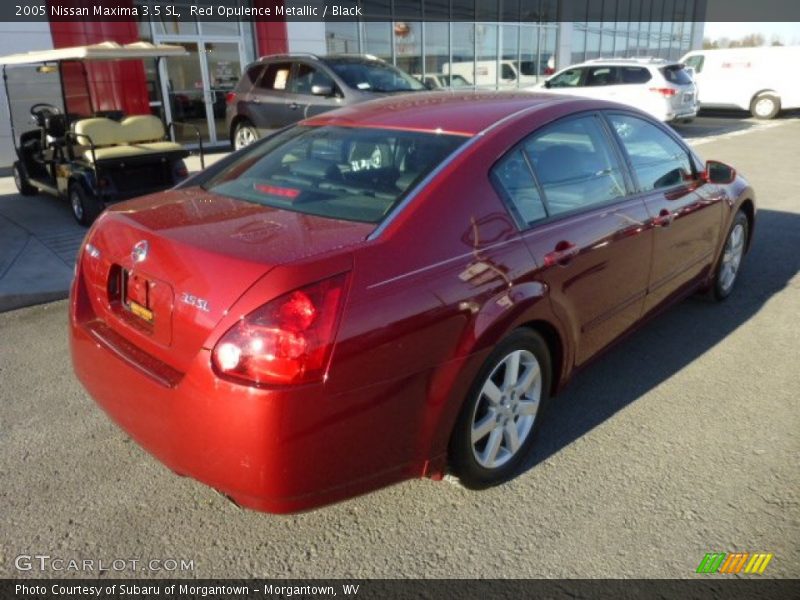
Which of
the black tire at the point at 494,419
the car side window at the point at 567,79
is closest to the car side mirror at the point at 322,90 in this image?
the black tire at the point at 494,419

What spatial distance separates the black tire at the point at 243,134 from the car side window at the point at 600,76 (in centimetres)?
835

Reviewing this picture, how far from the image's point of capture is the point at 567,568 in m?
2.32

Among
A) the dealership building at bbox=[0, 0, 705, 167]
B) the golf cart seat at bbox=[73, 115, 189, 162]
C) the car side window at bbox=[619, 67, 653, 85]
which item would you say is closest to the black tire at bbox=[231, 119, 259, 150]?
the dealership building at bbox=[0, 0, 705, 167]

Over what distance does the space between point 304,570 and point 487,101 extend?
227 cm

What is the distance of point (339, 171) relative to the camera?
9.38ft

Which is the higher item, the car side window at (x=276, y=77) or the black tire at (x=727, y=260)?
the car side window at (x=276, y=77)

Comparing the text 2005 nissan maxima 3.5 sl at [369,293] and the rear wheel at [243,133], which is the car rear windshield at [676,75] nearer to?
the rear wheel at [243,133]

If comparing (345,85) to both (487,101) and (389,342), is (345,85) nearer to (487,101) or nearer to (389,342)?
(487,101)

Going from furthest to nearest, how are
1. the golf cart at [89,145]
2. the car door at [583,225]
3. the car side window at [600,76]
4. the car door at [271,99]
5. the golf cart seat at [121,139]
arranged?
the car side window at [600,76], the car door at [271,99], the golf cart seat at [121,139], the golf cart at [89,145], the car door at [583,225]

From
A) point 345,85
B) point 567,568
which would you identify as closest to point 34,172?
point 345,85

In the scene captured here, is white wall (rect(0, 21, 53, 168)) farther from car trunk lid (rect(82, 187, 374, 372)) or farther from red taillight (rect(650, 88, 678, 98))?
red taillight (rect(650, 88, 678, 98))

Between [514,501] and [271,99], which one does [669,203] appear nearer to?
[514,501]

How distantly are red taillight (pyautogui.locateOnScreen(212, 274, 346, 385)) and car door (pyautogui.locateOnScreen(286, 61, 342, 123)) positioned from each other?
8194mm

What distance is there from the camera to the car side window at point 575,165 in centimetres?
291
